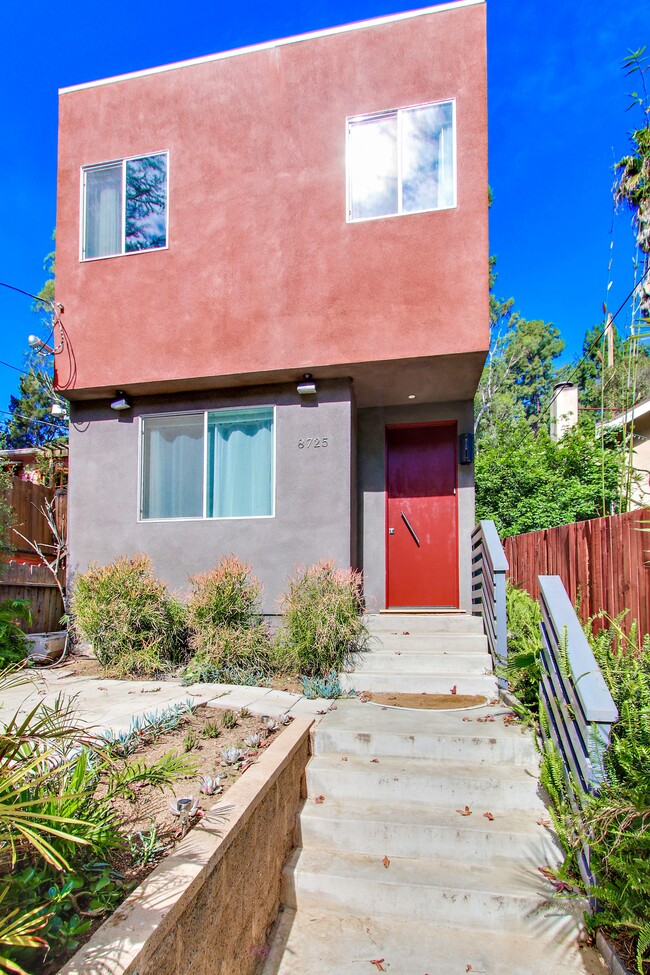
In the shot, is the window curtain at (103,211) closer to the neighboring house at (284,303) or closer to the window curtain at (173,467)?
the neighboring house at (284,303)

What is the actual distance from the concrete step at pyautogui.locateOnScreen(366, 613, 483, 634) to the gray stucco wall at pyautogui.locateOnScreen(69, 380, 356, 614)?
78 centimetres

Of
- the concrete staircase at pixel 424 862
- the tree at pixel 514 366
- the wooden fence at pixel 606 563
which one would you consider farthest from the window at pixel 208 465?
the tree at pixel 514 366

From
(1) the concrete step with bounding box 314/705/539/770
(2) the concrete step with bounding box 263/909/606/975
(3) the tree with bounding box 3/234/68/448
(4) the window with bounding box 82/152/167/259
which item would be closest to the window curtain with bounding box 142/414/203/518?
(4) the window with bounding box 82/152/167/259

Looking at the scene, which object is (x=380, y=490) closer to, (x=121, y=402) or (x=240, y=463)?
(x=240, y=463)

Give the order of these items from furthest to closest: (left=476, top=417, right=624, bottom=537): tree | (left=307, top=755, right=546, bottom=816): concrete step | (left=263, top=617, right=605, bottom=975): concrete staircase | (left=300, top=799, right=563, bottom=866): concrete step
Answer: (left=476, top=417, right=624, bottom=537): tree
(left=307, top=755, right=546, bottom=816): concrete step
(left=300, top=799, right=563, bottom=866): concrete step
(left=263, top=617, right=605, bottom=975): concrete staircase

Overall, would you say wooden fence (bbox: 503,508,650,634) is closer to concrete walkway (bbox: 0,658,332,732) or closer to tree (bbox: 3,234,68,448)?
concrete walkway (bbox: 0,658,332,732)

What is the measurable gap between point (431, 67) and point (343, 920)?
7.70 m

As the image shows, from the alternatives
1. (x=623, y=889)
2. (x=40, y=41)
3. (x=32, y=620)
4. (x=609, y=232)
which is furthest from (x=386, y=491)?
(x=40, y=41)

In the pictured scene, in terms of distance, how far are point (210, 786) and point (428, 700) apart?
2498mm

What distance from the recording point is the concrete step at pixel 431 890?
273cm

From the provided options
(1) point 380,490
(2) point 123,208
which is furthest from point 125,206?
(1) point 380,490

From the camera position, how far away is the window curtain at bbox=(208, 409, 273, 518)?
695 cm

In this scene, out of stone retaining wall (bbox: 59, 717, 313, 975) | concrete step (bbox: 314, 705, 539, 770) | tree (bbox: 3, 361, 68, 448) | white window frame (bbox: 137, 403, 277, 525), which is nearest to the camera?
stone retaining wall (bbox: 59, 717, 313, 975)

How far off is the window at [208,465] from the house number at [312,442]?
0.40 m
